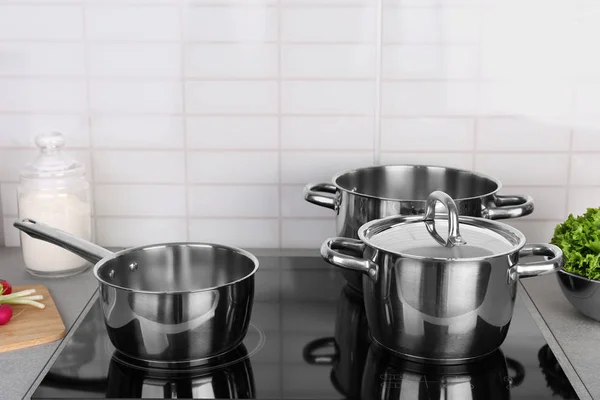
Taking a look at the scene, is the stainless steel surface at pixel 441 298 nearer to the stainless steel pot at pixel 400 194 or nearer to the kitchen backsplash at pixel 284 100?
the stainless steel pot at pixel 400 194

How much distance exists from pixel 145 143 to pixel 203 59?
20 centimetres

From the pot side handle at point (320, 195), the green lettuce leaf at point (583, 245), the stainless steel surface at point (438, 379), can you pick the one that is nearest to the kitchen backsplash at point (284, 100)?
the pot side handle at point (320, 195)

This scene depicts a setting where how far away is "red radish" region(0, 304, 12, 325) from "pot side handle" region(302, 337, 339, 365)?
0.44 meters

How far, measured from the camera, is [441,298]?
105cm

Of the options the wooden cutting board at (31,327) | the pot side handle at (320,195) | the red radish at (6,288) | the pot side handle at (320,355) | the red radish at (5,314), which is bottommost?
the pot side handle at (320,355)

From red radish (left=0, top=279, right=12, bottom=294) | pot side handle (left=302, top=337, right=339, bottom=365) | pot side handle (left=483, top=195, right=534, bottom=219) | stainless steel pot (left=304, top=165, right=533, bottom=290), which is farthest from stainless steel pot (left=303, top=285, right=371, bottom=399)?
red radish (left=0, top=279, right=12, bottom=294)

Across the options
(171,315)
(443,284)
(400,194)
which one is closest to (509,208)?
(400,194)

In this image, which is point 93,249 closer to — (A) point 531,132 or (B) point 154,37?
(B) point 154,37

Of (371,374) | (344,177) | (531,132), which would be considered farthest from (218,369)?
(531,132)

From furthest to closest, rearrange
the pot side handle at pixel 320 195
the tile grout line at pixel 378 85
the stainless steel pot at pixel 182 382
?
the tile grout line at pixel 378 85 → the pot side handle at pixel 320 195 → the stainless steel pot at pixel 182 382

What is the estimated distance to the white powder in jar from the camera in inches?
57.1

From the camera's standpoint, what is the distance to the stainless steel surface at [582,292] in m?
1.23

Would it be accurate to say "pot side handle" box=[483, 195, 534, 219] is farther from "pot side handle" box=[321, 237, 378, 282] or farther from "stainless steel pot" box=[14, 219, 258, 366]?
"stainless steel pot" box=[14, 219, 258, 366]

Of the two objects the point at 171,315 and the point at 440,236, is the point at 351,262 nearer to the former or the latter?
the point at 440,236
